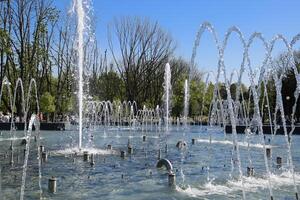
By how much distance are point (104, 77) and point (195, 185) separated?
2270 inches

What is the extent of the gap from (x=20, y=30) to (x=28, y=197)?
35.6 meters

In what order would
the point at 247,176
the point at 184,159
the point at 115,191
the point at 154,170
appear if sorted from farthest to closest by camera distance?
the point at 184,159
the point at 154,170
the point at 247,176
the point at 115,191

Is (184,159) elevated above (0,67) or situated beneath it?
situated beneath

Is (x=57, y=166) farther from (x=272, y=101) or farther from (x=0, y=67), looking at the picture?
(x=272, y=101)

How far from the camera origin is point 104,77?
6838 centimetres

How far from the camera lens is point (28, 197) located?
971 centimetres

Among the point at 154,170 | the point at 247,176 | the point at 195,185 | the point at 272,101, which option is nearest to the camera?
the point at 195,185

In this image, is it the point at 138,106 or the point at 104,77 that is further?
the point at 104,77

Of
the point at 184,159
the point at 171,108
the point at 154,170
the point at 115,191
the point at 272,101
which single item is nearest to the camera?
the point at 115,191

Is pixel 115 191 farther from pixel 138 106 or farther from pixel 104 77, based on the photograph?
A: pixel 104 77

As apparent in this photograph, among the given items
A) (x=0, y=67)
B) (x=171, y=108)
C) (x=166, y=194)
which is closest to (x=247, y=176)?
(x=166, y=194)

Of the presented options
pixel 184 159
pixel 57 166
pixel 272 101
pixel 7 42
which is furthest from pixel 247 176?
pixel 272 101

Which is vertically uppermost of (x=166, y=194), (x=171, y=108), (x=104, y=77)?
(x=104, y=77)

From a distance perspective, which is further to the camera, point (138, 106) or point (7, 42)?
point (138, 106)
